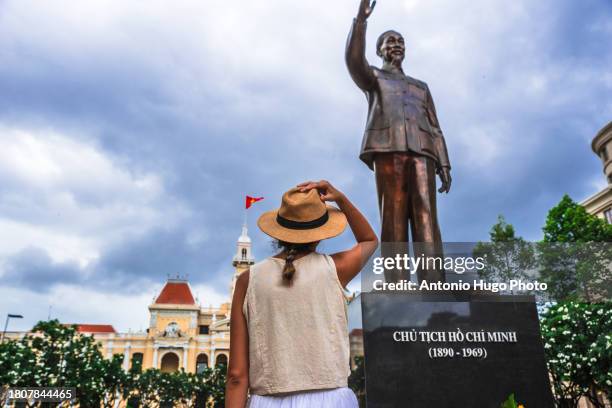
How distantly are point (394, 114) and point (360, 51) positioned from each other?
83 centimetres

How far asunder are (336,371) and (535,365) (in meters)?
3.06

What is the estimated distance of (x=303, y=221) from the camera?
2203mm

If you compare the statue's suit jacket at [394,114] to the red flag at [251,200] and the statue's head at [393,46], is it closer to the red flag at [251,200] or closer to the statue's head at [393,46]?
the statue's head at [393,46]

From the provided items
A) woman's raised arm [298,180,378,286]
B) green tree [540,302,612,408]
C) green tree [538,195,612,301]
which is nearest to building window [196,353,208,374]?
green tree [540,302,612,408]

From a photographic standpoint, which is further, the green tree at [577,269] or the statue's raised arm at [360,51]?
the statue's raised arm at [360,51]

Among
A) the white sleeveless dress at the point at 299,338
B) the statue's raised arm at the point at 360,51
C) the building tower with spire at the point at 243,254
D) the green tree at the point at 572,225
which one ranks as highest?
the building tower with spire at the point at 243,254

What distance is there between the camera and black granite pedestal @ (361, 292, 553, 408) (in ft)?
13.7

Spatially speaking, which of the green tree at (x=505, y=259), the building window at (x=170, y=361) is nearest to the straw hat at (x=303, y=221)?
the green tree at (x=505, y=259)

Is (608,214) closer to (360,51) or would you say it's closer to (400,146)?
(400,146)

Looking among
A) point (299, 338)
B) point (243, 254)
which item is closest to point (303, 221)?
point (299, 338)

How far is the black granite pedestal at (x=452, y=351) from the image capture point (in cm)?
417

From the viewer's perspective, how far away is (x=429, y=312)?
14.9 ft

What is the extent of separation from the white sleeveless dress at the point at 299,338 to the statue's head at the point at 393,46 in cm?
491

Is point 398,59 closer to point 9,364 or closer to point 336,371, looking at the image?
point 336,371
